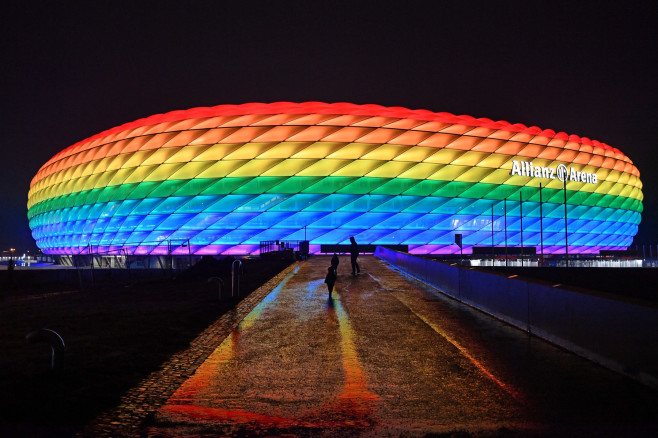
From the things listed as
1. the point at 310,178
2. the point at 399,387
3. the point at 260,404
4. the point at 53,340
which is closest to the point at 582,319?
the point at 399,387

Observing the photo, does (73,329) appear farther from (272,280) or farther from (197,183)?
(197,183)

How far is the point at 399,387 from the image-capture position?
6.21 m

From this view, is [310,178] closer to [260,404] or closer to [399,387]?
[399,387]

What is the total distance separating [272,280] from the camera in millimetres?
21688

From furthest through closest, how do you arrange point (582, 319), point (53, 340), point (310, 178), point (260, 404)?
point (310, 178) < point (582, 319) < point (53, 340) < point (260, 404)

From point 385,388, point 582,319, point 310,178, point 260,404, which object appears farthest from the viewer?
point 310,178

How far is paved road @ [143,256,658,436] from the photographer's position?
4.91m

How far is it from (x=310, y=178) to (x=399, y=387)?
39439 mm

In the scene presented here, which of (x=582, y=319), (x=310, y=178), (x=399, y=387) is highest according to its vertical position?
(x=310, y=178)

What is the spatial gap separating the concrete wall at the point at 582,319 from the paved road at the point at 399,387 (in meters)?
0.23

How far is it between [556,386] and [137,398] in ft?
14.1

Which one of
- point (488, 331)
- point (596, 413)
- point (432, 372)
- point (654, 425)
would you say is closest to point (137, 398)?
point (432, 372)

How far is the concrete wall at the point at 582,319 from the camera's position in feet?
21.1

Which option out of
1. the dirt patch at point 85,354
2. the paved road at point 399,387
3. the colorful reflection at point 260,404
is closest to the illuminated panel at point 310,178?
the dirt patch at point 85,354
